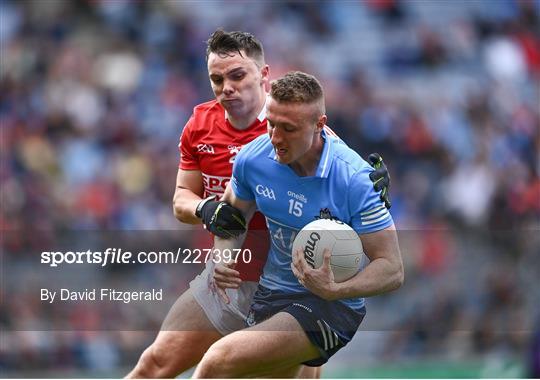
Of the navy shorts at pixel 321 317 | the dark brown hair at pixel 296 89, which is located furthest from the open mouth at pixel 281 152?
the navy shorts at pixel 321 317

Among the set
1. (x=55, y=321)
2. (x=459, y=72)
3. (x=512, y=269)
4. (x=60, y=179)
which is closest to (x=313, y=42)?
(x=459, y=72)

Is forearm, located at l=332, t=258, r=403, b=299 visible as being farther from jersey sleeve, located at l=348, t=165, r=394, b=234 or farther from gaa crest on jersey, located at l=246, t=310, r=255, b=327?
gaa crest on jersey, located at l=246, t=310, r=255, b=327

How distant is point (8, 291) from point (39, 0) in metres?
5.85

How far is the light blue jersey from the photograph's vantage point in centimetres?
554

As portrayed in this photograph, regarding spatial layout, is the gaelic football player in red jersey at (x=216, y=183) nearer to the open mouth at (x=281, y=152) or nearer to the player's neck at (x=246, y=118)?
the player's neck at (x=246, y=118)

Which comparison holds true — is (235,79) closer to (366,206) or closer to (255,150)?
(255,150)

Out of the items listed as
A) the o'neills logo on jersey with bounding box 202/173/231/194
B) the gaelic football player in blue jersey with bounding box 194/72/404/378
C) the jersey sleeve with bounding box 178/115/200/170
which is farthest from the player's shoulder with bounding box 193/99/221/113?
the gaelic football player in blue jersey with bounding box 194/72/404/378

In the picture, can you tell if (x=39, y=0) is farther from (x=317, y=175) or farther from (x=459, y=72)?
(x=317, y=175)

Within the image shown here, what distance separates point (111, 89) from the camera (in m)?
13.9

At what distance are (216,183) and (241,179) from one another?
1.79 feet

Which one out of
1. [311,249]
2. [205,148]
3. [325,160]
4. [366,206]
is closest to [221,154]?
[205,148]

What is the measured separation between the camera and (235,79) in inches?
240

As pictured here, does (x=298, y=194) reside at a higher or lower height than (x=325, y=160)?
lower

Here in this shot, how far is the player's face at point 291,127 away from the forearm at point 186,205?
2.65ft
